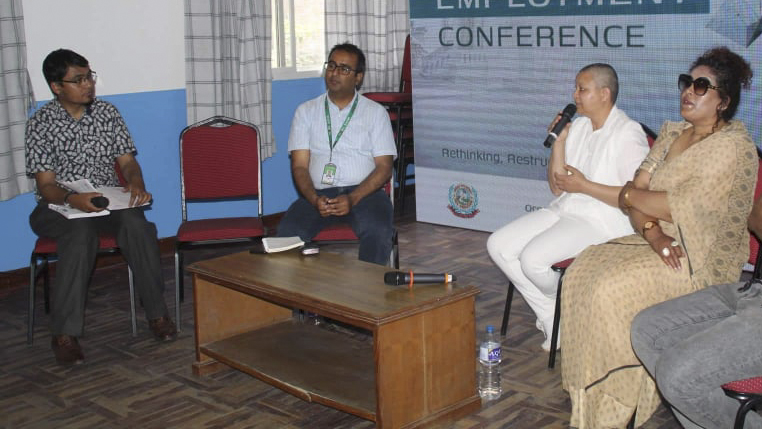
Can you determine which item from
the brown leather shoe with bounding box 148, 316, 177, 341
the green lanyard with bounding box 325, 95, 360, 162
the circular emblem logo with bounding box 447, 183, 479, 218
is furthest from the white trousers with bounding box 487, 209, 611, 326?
the circular emblem logo with bounding box 447, 183, 479, 218

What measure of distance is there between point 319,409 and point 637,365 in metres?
1.13

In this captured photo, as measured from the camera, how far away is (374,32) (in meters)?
6.60

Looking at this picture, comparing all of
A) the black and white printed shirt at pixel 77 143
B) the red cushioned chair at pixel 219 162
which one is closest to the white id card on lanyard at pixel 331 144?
the red cushioned chair at pixel 219 162

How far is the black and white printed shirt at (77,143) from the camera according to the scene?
3977mm

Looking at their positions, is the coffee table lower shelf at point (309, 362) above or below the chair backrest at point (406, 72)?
below

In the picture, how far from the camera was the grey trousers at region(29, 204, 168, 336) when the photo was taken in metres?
3.75

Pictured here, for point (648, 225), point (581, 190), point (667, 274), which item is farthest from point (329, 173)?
point (667, 274)

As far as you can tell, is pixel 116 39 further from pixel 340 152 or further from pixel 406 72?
pixel 406 72

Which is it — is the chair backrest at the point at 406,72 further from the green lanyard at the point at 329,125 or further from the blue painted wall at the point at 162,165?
the green lanyard at the point at 329,125

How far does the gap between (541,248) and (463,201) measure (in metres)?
2.39

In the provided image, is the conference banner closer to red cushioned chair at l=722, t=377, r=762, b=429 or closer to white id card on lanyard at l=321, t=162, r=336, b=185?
white id card on lanyard at l=321, t=162, r=336, b=185

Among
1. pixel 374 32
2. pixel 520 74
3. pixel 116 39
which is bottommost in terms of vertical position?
pixel 520 74

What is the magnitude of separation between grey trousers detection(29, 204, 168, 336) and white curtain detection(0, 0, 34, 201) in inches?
33.8

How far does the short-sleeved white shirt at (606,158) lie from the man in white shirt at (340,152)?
2.94 ft
